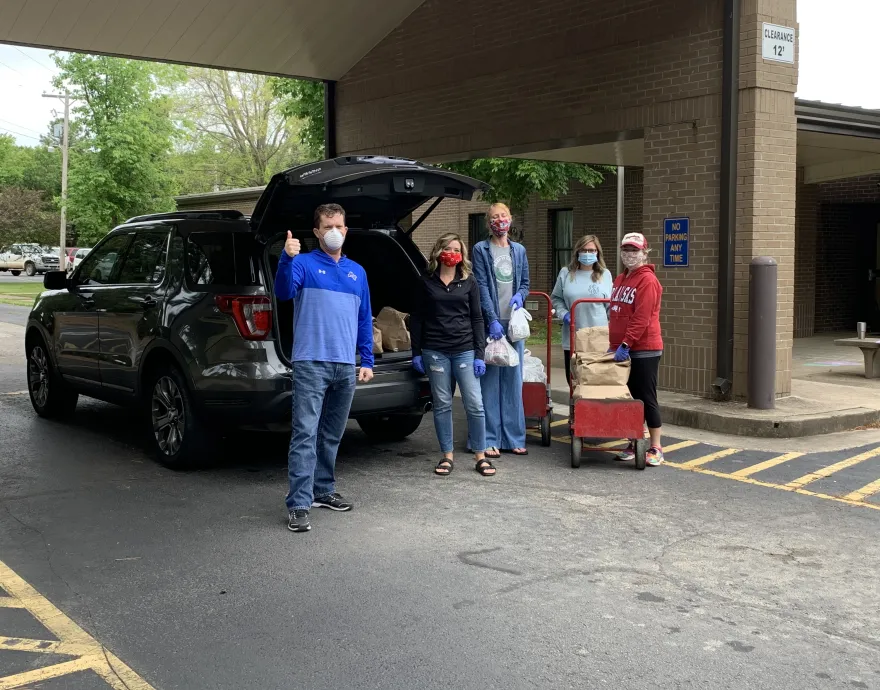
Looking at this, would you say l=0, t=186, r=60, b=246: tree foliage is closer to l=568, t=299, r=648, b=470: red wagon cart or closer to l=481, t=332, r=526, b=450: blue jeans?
l=481, t=332, r=526, b=450: blue jeans

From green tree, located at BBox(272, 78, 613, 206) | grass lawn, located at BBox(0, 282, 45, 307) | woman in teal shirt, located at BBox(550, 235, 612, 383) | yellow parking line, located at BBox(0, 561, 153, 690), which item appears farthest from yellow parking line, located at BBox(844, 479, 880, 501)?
grass lawn, located at BBox(0, 282, 45, 307)

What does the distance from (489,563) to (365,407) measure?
2037 millimetres

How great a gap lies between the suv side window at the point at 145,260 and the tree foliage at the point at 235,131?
46087 millimetres

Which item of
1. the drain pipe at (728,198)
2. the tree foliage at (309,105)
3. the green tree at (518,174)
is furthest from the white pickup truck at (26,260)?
the drain pipe at (728,198)

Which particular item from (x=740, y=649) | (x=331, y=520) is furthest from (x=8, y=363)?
(x=740, y=649)

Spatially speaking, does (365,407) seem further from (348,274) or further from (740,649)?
(740,649)

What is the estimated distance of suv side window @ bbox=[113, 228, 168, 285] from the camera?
290 inches

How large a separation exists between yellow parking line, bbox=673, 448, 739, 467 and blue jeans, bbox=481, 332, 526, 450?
4.25 ft

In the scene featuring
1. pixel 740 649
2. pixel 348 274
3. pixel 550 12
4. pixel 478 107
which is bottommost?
pixel 740 649

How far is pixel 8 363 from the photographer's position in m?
14.0

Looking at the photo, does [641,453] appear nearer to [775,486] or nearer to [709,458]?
[709,458]

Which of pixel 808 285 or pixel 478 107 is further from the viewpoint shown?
pixel 808 285

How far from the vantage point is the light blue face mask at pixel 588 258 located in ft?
27.8

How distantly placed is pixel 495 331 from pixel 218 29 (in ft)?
27.2
